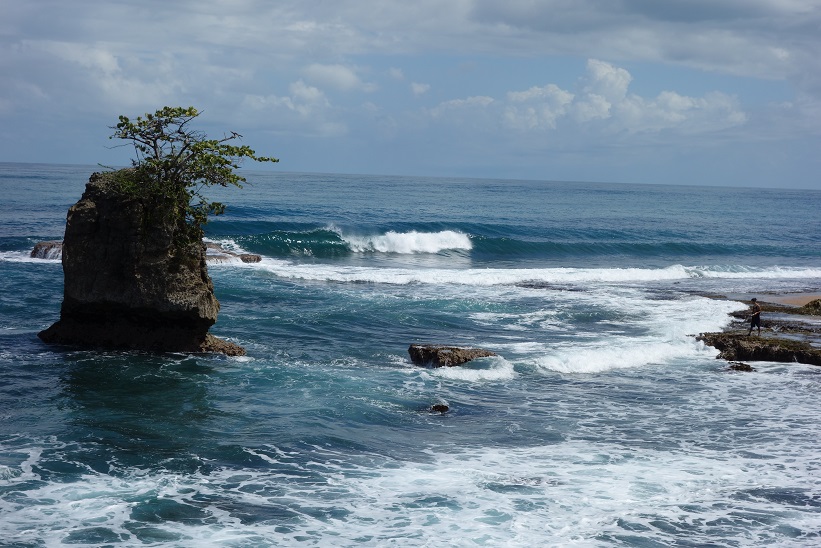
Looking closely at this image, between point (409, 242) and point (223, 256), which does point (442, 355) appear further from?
point (409, 242)

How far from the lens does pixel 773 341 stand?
885 inches

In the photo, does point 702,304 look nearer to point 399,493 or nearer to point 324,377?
point 324,377

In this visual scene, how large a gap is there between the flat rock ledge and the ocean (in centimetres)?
43

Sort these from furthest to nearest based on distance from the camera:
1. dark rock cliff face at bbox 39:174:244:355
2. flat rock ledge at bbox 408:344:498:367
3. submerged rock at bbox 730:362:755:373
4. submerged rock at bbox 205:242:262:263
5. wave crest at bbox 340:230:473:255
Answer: wave crest at bbox 340:230:473:255
submerged rock at bbox 205:242:262:263
submerged rock at bbox 730:362:755:373
flat rock ledge at bbox 408:344:498:367
dark rock cliff face at bbox 39:174:244:355

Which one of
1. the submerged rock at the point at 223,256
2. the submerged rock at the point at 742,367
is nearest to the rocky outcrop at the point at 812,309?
the submerged rock at the point at 742,367

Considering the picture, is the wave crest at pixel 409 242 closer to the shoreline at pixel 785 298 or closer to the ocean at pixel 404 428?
the ocean at pixel 404 428

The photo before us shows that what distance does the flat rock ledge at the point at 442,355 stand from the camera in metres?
19.5

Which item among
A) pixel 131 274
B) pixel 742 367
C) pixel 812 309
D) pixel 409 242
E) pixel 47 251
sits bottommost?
pixel 742 367

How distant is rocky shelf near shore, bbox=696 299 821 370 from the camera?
21656mm

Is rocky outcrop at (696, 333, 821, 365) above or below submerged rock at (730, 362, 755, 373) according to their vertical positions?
above

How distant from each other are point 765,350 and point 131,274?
52.2 feet

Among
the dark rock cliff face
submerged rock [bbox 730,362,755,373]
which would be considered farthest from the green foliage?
submerged rock [bbox 730,362,755,373]

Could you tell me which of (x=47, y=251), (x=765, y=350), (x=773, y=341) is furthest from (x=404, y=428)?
(x=47, y=251)

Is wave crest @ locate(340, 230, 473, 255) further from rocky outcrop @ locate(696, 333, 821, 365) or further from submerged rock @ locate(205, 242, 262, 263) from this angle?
rocky outcrop @ locate(696, 333, 821, 365)
